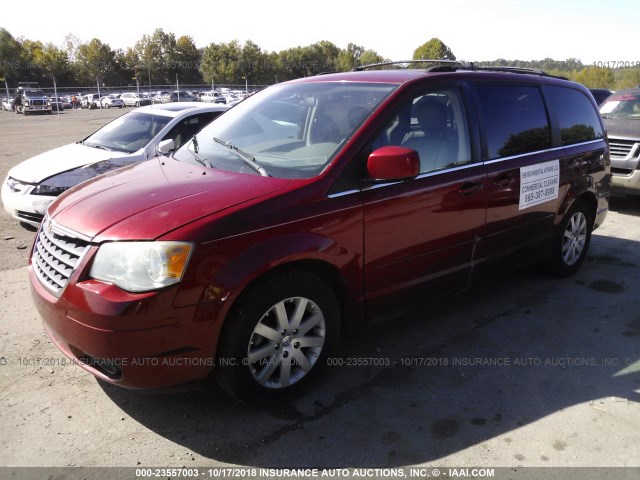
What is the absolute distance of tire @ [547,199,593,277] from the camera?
16.0 feet

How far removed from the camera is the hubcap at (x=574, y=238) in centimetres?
498

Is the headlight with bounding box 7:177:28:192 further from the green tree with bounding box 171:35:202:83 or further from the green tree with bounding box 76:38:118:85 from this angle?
the green tree with bounding box 171:35:202:83

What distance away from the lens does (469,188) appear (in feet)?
12.1

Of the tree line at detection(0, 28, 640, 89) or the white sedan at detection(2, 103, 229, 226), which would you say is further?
the tree line at detection(0, 28, 640, 89)

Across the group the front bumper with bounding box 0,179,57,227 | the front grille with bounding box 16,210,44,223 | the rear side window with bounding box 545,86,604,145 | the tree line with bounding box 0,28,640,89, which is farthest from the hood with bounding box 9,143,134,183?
the tree line with bounding box 0,28,640,89

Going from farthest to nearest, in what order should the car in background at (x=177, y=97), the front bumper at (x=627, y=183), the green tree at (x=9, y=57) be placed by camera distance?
1. the green tree at (x=9, y=57)
2. the car in background at (x=177, y=97)
3. the front bumper at (x=627, y=183)

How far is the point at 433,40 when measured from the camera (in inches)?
3226

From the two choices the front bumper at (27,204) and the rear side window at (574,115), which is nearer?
the rear side window at (574,115)

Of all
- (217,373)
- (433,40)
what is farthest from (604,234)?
(433,40)

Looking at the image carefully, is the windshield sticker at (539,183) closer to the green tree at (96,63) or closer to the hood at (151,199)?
the hood at (151,199)

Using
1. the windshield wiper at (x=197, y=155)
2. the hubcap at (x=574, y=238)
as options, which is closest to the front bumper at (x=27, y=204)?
the windshield wiper at (x=197, y=155)

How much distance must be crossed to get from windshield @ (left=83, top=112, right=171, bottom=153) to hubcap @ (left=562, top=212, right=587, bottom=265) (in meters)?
5.20

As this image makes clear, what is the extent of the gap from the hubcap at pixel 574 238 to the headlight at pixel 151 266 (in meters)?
3.83

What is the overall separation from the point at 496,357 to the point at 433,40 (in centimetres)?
8628
